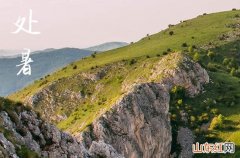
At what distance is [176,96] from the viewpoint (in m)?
138

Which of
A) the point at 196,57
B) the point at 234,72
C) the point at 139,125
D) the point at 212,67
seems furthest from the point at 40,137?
the point at 196,57

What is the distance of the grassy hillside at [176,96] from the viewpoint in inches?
5037

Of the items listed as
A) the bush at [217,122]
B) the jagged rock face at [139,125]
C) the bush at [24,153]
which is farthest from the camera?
the bush at [217,122]

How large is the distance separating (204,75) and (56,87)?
46361mm

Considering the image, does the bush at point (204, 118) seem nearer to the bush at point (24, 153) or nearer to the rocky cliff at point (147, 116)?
the rocky cliff at point (147, 116)

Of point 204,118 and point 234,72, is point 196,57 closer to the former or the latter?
point 234,72

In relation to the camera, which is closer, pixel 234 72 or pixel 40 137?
pixel 40 137

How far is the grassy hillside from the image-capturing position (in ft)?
420

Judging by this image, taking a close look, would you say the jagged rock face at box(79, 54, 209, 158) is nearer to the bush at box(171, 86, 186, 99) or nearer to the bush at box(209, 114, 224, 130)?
the bush at box(171, 86, 186, 99)

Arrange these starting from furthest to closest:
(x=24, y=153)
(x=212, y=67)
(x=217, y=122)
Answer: (x=212, y=67), (x=217, y=122), (x=24, y=153)

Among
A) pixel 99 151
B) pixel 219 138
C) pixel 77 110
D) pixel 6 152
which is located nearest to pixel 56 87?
pixel 77 110

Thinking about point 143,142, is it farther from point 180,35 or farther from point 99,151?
point 180,35

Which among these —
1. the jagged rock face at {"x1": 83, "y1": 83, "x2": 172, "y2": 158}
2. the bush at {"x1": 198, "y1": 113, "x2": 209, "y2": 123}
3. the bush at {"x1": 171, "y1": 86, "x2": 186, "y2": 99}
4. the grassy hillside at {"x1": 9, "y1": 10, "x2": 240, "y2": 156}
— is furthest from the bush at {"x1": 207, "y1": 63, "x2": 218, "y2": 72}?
the jagged rock face at {"x1": 83, "y1": 83, "x2": 172, "y2": 158}

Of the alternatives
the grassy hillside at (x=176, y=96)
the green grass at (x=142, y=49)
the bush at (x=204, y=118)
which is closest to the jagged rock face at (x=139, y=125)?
the grassy hillside at (x=176, y=96)
